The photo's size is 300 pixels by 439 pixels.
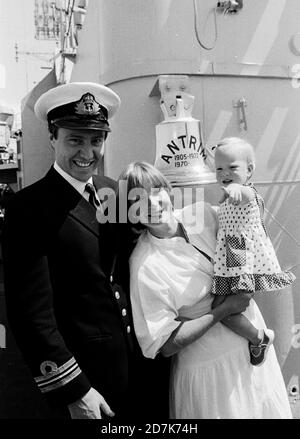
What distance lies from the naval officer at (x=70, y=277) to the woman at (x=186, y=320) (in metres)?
0.13

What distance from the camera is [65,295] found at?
1.78 m

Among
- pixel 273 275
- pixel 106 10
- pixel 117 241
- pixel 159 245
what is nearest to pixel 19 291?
pixel 117 241

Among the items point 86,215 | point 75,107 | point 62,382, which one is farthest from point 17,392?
point 75,107

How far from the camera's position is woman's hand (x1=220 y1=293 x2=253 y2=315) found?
1916 millimetres

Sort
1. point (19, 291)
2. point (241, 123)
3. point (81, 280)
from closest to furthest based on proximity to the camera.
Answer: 1. point (19, 291)
2. point (81, 280)
3. point (241, 123)

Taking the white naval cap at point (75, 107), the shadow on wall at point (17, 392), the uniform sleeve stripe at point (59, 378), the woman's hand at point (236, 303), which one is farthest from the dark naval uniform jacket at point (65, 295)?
the shadow on wall at point (17, 392)

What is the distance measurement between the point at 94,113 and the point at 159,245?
61 centimetres

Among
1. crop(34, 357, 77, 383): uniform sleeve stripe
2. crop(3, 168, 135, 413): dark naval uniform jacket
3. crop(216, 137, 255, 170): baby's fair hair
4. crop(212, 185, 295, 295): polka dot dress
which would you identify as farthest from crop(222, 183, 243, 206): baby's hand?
crop(34, 357, 77, 383): uniform sleeve stripe

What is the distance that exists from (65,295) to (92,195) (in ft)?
1.40

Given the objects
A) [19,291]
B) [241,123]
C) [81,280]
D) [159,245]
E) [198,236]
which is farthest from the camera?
[241,123]

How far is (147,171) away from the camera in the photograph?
6.30ft

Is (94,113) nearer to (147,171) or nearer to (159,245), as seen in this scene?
(147,171)

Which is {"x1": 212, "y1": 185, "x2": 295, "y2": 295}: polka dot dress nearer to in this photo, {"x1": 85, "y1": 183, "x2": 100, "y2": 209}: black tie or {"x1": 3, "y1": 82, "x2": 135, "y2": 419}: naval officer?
{"x1": 3, "y1": 82, "x2": 135, "y2": 419}: naval officer

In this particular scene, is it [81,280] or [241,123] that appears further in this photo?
[241,123]
